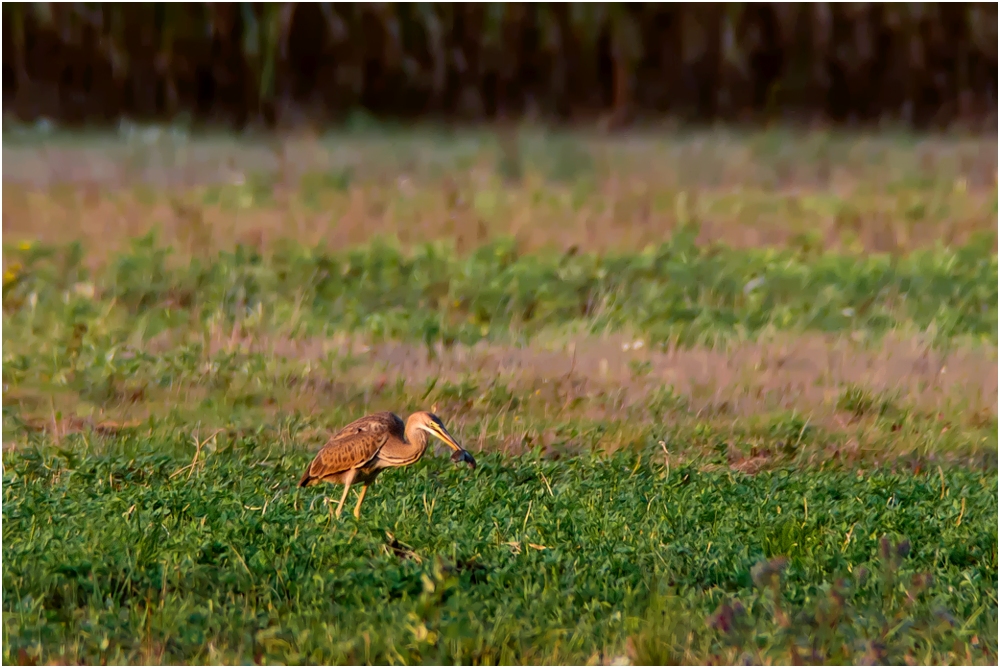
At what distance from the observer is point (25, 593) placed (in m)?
5.60

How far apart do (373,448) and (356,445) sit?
0.27ft

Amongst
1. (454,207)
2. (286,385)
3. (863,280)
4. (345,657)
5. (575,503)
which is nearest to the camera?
(345,657)

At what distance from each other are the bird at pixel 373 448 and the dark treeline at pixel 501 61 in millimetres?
9169

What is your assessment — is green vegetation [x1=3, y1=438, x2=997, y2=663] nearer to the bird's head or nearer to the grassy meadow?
the grassy meadow

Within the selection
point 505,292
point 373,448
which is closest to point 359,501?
point 373,448

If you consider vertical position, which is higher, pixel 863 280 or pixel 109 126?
pixel 109 126

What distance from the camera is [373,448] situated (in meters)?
6.73

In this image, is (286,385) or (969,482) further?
(286,385)

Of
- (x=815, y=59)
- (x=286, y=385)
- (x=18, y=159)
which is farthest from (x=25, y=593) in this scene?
(x=815, y=59)

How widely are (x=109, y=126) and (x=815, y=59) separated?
771 centimetres

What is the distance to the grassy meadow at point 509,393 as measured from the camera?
17.9ft

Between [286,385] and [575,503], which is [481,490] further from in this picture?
[286,385]

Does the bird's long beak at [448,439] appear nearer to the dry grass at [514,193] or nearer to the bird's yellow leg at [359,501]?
the bird's yellow leg at [359,501]

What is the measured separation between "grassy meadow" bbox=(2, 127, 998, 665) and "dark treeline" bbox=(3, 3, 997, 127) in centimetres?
43
